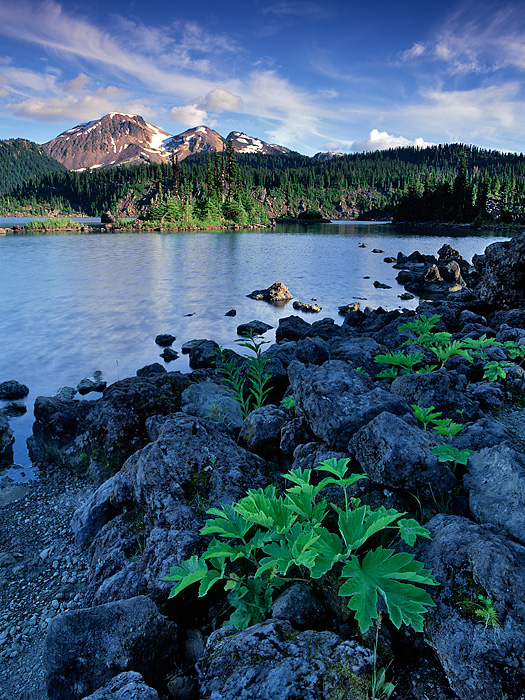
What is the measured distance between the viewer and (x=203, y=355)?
12711 millimetres

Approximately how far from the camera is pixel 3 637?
3721mm

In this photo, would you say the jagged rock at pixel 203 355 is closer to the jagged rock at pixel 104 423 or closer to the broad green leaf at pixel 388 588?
the jagged rock at pixel 104 423

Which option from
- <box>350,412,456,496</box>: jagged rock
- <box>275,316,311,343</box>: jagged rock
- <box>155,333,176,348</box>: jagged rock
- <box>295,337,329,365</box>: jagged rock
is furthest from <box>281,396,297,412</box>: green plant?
<box>155,333,176,348</box>: jagged rock

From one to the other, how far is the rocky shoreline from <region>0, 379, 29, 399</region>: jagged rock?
155 inches

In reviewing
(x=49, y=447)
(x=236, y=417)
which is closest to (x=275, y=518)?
(x=236, y=417)

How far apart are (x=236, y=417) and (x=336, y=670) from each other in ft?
15.2

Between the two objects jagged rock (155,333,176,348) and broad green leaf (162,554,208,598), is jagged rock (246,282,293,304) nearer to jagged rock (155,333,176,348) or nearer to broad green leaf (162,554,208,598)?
jagged rock (155,333,176,348)

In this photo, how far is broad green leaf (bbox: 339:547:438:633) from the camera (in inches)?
86.4

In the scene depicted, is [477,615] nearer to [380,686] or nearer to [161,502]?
[380,686]

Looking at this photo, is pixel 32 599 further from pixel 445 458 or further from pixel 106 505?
pixel 445 458

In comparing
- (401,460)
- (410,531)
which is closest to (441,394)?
(401,460)

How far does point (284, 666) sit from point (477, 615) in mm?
1173

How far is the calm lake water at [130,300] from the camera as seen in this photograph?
44.0 ft

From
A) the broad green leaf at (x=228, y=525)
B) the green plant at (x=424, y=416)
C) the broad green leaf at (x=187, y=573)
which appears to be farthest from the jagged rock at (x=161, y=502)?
the green plant at (x=424, y=416)
